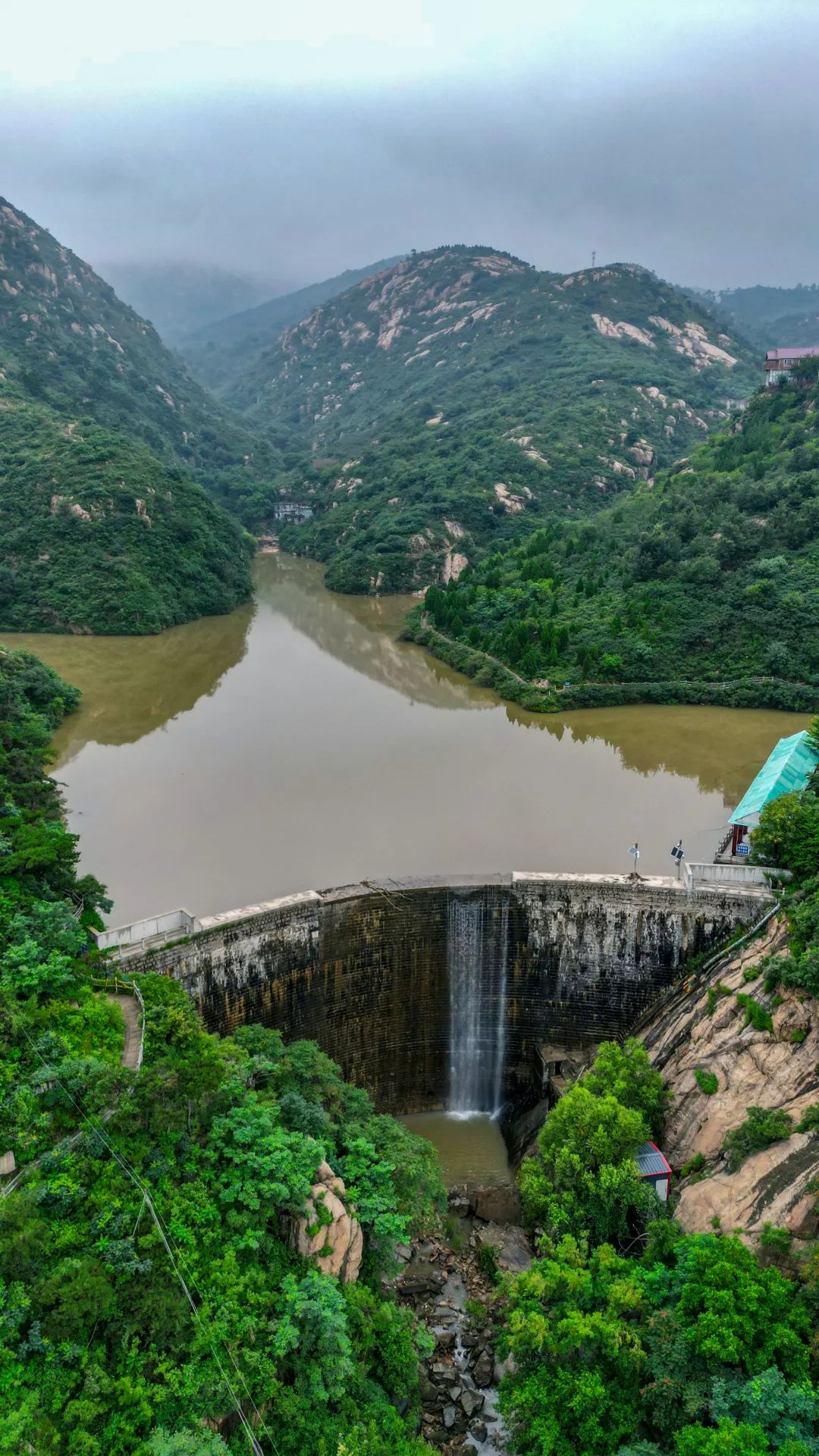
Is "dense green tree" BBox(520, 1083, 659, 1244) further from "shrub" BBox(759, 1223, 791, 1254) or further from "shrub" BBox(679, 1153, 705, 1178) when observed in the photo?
"shrub" BBox(759, 1223, 791, 1254)

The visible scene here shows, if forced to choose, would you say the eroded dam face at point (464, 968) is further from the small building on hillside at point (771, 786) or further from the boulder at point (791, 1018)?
the boulder at point (791, 1018)

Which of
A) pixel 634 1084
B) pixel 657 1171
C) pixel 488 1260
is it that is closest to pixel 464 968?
pixel 634 1084

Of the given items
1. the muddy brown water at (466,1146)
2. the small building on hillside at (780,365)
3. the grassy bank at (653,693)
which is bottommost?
the muddy brown water at (466,1146)

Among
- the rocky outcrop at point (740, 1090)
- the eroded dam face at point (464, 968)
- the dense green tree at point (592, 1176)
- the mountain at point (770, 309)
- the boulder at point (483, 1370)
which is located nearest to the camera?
the rocky outcrop at point (740, 1090)

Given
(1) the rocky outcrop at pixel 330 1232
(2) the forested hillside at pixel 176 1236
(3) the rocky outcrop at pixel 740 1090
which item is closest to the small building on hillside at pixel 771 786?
(3) the rocky outcrop at pixel 740 1090

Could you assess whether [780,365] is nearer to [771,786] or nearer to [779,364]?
[779,364]

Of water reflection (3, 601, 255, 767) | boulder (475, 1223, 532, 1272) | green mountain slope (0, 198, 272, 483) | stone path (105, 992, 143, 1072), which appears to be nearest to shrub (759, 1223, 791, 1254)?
boulder (475, 1223, 532, 1272)

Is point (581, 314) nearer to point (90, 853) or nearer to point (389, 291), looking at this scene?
point (389, 291)

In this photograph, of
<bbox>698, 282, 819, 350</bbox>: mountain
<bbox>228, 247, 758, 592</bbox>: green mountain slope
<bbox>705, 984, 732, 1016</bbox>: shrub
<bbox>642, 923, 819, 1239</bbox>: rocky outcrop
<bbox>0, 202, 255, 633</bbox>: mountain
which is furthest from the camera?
<bbox>698, 282, 819, 350</bbox>: mountain
